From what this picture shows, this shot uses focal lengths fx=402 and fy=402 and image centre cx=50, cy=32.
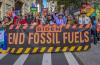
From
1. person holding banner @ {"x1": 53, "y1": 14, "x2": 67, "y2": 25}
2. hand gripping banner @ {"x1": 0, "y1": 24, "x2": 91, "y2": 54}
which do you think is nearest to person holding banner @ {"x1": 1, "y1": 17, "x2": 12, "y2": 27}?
hand gripping banner @ {"x1": 0, "y1": 24, "x2": 91, "y2": 54}

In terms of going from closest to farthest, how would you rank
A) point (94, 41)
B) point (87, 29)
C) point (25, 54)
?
1. point (25, 54)
2. point (87, 29)
3. point (94, 41)

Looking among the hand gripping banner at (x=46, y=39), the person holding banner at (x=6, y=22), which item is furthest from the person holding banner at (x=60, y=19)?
the hand gripping banner at (x=46, y=39)

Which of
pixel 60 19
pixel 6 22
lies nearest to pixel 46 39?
pixel 6 22

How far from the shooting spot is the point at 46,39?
18234 millimetres

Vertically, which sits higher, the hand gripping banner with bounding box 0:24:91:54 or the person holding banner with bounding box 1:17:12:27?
the person holding banner with bounding box 1:17:12:27

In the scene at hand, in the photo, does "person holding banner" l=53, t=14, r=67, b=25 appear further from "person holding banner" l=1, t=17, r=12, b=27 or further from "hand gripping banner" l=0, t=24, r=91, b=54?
"hand gripping banner" l=0, t=24, r=91, b=54

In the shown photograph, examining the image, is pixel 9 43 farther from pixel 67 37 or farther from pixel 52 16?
pixel 52 16

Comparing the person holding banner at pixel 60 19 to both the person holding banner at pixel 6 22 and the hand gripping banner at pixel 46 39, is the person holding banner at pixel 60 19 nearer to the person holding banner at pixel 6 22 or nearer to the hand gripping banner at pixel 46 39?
the person holding banner at pixel 6 22

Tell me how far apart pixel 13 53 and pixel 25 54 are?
2.19ft

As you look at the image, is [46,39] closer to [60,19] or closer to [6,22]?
[6,22]

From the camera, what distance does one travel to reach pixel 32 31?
18219mm

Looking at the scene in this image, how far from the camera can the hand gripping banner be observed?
18.0 meters

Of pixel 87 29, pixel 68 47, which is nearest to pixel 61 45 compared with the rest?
pixel 68 47

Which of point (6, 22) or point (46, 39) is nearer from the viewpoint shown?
point (46, 39)
